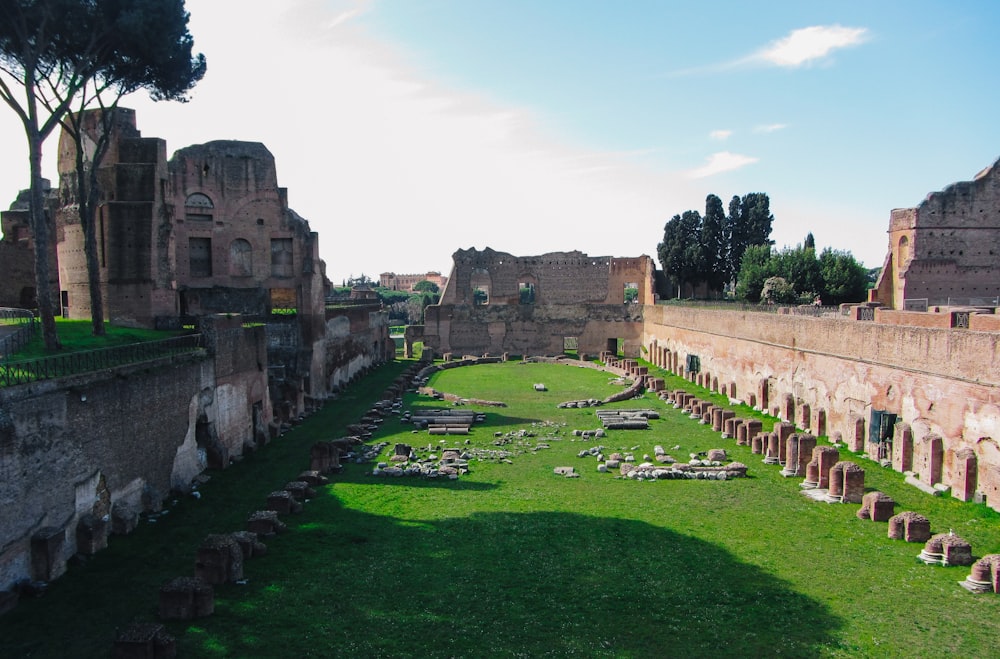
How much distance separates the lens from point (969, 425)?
11961mm

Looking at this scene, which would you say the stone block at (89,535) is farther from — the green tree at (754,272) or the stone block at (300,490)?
the green tree at (754,272)

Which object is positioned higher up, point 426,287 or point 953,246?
point 953,246

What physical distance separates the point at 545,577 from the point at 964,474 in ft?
24.0

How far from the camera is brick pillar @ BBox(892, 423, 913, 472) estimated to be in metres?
13.2

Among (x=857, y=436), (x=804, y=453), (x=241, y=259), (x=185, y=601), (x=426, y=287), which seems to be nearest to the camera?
(x=185, y=601)

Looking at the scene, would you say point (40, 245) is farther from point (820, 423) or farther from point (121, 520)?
point (820, 423)

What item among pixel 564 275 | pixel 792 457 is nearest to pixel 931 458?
pixel 792 457

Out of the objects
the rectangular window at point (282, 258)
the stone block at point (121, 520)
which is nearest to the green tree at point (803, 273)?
the rectangular window at point (282, 258)

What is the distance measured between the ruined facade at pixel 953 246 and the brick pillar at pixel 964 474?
14.1 meters

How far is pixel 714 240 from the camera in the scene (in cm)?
4347

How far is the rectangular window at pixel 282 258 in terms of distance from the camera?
2558 cm

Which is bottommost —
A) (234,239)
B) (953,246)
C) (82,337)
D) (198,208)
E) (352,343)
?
(352,343)

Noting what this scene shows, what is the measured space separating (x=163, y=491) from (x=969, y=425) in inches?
545

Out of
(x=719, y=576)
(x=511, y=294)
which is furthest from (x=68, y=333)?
(x=511, y=294)
